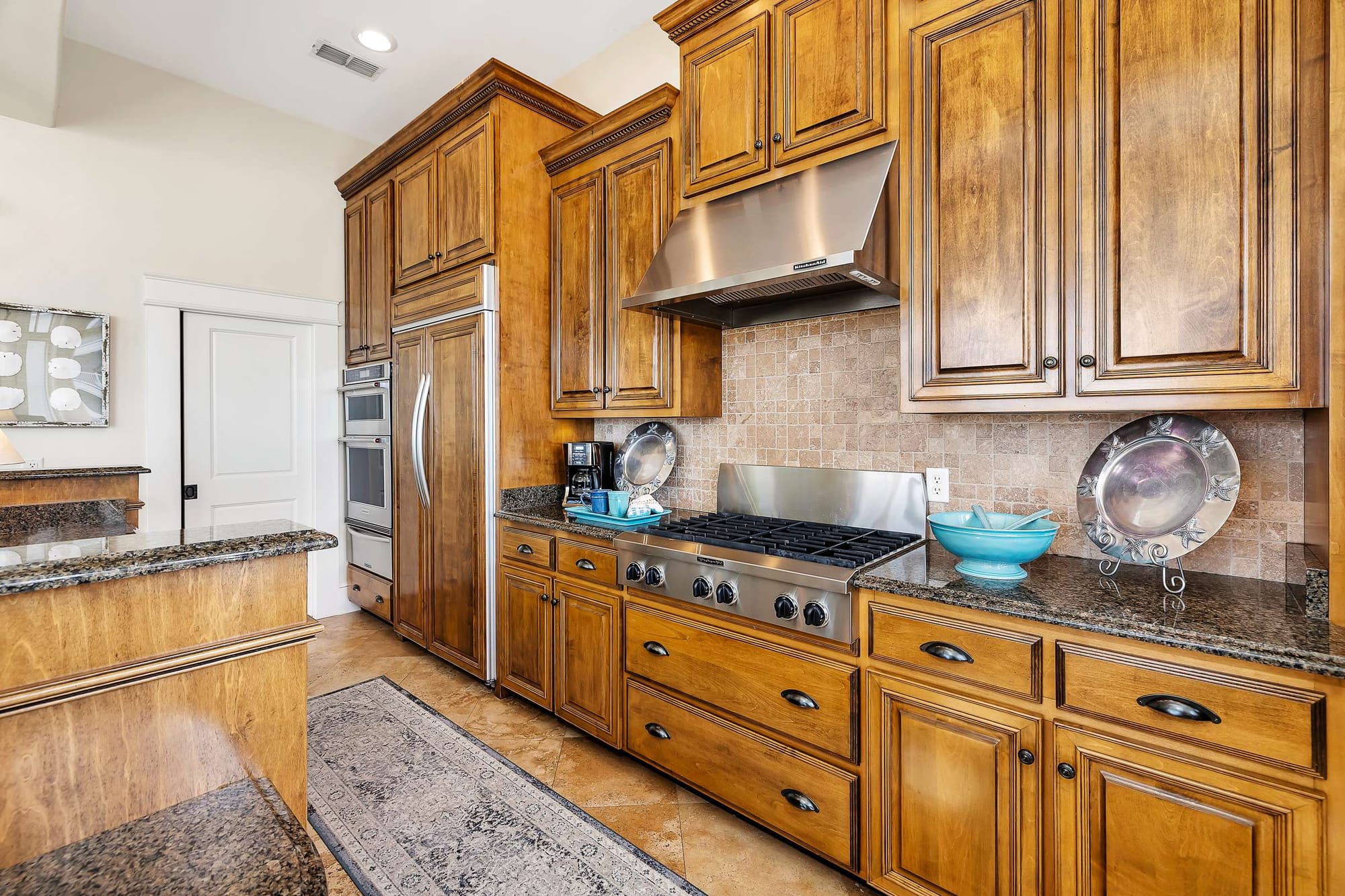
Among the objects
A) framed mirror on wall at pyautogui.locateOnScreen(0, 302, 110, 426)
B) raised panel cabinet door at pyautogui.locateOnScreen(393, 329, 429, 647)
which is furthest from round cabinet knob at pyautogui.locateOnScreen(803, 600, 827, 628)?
framed mirror on wall at pyautogui.locateOnScreen(0, 302, 110, 426)

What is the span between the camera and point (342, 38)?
126 inches

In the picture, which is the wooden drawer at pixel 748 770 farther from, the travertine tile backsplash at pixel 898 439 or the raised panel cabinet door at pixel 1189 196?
the raised panel cabinet door at pixel 1189 196

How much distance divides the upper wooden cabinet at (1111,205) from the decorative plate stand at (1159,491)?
0.23 m

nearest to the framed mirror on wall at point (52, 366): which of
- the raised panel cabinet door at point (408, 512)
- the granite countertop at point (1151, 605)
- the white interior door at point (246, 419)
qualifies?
the white interior door at point (246, 419)

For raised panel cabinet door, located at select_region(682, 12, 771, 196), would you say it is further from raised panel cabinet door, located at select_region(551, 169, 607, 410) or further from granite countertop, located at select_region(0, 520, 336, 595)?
Result: granite countertop, located at select_region(0, 520, 336, 595)

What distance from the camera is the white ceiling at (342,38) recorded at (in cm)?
299

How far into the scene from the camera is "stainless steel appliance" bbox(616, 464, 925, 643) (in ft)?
5.59

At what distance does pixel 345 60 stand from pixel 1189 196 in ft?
13.0

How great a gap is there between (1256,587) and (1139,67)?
1.28 metres

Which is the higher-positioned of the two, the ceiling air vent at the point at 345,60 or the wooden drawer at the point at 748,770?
the ceiling air vent at the point at 345,60

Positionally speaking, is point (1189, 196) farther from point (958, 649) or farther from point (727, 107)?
point (727, 107)

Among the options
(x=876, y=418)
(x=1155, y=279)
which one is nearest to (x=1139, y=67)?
(x=1155, y=279)

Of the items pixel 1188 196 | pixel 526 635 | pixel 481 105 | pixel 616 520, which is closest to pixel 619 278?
pixel 616 520

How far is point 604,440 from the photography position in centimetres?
324
